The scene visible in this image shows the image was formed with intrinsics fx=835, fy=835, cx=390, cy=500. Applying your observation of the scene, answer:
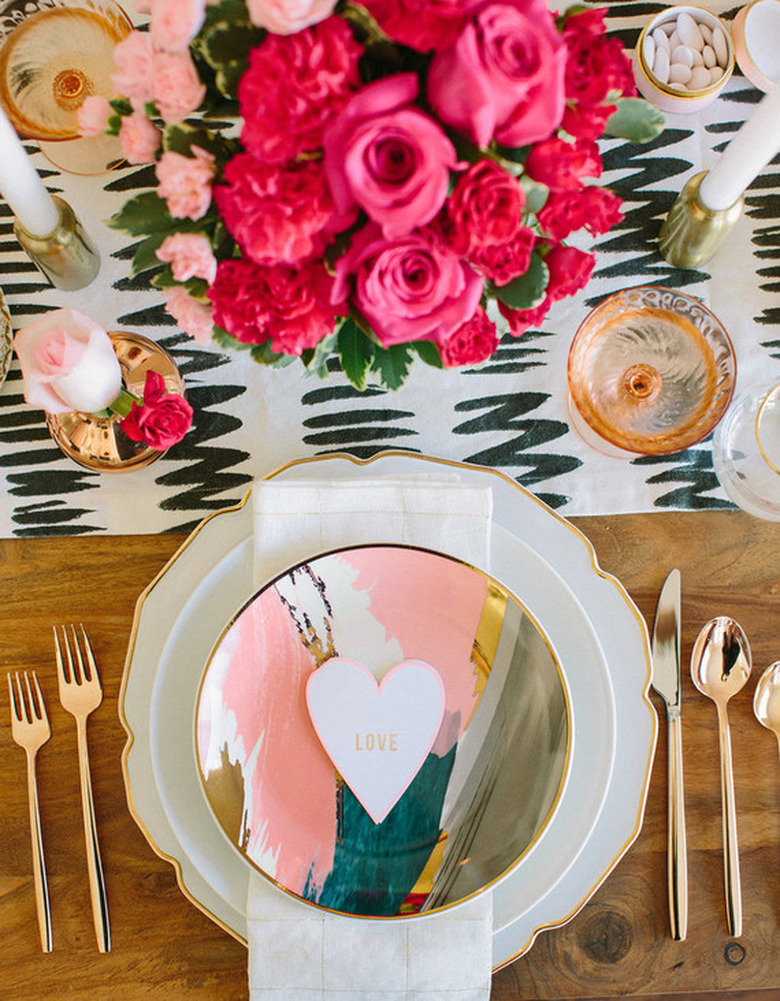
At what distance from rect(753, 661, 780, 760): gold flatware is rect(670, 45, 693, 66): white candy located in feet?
1.93

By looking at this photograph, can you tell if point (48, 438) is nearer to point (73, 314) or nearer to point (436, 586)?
point (73, 314)

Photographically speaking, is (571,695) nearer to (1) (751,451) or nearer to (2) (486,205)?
(1) (751,451)

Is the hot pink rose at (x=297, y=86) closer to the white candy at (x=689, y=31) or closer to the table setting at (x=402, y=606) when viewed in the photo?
the table setting at (x=402, y=606)

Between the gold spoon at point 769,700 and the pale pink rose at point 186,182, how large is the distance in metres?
0.64

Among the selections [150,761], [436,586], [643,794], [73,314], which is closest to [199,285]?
[73,314]

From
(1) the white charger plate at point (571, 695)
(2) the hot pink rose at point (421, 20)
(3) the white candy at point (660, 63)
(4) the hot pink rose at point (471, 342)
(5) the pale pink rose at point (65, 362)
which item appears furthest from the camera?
(3) the white candy at point (660, 63)

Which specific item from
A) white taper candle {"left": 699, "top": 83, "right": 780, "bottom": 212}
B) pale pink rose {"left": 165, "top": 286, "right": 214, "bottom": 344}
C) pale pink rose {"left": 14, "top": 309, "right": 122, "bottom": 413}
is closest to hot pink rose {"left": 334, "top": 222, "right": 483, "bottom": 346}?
pale pink rose {"left": 165, "top": 286, "right": 214, "bottom": 344}

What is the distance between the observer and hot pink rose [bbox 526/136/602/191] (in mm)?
446

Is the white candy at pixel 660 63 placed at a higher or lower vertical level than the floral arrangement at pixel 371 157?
higher

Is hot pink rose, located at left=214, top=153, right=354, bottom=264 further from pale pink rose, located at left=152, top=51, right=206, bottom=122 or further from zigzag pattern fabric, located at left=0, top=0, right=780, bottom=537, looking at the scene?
zigzag pattern fabric, located at left=0, top=0, right=780, bottom=537

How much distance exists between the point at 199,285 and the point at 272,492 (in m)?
0.23

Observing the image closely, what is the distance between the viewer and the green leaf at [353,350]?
0.54 m

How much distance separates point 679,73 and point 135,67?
22.7 inches

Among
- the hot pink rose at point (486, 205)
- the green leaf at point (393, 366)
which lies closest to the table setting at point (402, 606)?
the green leaf at point (393, 366)
